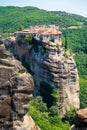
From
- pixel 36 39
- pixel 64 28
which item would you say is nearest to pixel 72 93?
pixel 36 39

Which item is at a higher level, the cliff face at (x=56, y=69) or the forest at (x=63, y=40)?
the cliff face at (x=56, y=69)

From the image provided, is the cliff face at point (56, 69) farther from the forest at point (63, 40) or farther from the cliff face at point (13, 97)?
the cliff face at point (13, 97)

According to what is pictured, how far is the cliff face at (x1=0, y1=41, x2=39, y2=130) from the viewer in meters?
29.3

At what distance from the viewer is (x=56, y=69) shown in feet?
219

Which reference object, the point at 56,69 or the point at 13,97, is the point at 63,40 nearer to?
the point at 56,69

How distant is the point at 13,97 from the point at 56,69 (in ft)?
123

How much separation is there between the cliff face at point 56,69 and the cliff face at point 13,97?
3688 centimetres

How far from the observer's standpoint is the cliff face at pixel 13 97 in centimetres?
2933

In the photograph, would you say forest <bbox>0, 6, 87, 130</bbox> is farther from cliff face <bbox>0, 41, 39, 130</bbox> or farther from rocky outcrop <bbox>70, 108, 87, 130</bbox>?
rocky outcrop <bbox>70, 108, 87, 130</bbox>

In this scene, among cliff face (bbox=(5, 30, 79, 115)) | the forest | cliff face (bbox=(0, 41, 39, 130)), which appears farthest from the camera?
cliff face (bbox=(5, 30, 79, 115))

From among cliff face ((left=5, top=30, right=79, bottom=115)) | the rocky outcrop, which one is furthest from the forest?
the rocky outcrop

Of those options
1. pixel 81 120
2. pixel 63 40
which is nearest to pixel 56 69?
pixel 81 120

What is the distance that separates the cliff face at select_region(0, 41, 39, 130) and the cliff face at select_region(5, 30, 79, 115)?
3688 cm

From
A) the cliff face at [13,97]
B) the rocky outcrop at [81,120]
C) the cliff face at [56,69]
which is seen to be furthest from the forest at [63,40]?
the rocky outcrop at [81,120]
